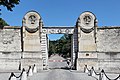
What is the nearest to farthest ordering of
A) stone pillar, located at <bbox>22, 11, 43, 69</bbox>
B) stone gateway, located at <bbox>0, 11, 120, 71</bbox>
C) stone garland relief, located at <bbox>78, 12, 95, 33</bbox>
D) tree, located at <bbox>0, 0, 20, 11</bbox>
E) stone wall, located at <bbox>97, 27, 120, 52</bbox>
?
1. tree, located at <bbox>0, 0, 20, 11</bbox>
2. stone gateway, located at <bbox>0, 11, 120, 71</bbox>
3. stone pillar, located at <bbox>22, 11, 43, 69</bbox>
4. stone wall, located at <bbox>97, 27, 120, 52</bbox>
5. stone garland relief, located at <bbox>78, 12, 95, 33</bbox>

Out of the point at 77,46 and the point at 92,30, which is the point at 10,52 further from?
the point at 92,30

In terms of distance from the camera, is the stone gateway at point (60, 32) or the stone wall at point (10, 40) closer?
the stone gateway at point (60, 32)

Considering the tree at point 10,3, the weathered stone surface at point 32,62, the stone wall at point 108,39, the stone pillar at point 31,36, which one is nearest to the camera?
the tree at point 10,3

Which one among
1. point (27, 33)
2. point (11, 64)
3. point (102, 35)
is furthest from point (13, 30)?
point (102, 35)

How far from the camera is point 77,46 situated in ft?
104

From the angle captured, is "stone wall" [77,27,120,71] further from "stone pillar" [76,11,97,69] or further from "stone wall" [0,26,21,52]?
"stone wall" [0,26,21,52]

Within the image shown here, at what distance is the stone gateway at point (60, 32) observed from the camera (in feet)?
102

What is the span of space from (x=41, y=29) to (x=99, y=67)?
7.63 m

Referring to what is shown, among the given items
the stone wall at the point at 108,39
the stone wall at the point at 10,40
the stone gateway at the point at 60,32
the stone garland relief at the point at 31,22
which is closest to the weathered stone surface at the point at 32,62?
the stone gateway at the point at 60,32

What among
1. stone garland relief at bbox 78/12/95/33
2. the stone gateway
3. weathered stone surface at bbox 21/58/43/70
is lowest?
weathered stone surface at bbox 21/58/43/70

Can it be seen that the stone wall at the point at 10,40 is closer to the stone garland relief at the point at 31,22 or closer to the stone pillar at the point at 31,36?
the stone pillar at the point at 31,36

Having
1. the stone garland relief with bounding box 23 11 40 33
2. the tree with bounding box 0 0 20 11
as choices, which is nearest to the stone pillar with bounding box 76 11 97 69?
the stone garland relief with bounding box 23 11 40 33

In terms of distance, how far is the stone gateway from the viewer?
31.2 m

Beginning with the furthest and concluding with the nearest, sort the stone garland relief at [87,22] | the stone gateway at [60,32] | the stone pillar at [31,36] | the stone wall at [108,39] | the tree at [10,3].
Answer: the stone garland relief at [87,22]
the stone wall at [108,39]
the stone pillar at [31,36]
the stone gateway at [60,32]
the tree at [10,3]
